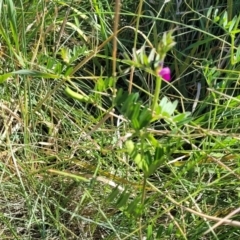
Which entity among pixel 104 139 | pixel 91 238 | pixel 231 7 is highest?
pixel 231 7

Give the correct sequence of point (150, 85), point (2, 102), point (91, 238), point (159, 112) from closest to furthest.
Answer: point (159, 112) → point (91, 238) → point (2, 102) → point (150, 85)

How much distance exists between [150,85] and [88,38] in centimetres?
17

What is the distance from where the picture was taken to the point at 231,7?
1.22 m

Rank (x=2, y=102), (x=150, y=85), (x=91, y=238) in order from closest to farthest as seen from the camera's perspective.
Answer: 1. (x=91, y=238)
2. (x=2, y=102)
3. (x=150, y=85)

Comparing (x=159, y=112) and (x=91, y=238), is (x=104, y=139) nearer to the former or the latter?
(x=91, y=238)

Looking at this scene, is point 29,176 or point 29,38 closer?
point 29,176

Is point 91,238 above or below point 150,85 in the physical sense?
below

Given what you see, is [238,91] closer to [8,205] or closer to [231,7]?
[231,7]

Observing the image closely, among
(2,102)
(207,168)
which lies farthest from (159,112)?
(2,102)

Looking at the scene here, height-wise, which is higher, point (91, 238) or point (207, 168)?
point (207, 168)

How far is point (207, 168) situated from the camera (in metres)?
1.02

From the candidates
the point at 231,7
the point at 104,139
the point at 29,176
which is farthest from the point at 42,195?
the point at 231,7

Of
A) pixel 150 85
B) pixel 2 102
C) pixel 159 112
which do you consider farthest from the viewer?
pixel 150 85

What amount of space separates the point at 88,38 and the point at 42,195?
39cm
